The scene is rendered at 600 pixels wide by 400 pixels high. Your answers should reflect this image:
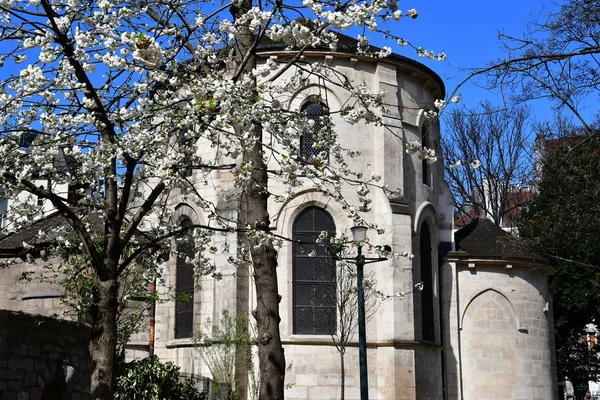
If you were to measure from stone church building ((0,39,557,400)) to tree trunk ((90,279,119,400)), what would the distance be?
1192 cm

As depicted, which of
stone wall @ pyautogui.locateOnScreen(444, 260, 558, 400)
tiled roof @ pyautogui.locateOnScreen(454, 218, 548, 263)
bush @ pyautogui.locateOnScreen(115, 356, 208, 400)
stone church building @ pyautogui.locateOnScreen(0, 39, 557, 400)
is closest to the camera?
bush @ pyautogui.locateOnScreen(115, 356, 208, 400)

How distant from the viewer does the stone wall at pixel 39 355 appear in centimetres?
1086

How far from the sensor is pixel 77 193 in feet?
40.0

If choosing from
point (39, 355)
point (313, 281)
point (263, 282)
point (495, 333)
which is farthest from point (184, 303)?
point (263, 282)

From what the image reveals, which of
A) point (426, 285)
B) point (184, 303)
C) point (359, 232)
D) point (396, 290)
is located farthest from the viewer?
point (426, 285)

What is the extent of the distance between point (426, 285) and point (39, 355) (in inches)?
643

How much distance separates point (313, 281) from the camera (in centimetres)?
2380

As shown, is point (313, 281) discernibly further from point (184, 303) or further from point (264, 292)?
point (264, 292)

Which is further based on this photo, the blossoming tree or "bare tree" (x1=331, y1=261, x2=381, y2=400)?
"bare tree" (x1=331, y1=261, x2=381, y2=400)

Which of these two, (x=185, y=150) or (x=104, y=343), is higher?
(x=185, y=150)

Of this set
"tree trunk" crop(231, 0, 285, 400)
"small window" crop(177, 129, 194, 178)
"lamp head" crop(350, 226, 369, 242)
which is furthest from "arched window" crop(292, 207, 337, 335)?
"tree trunk" crop(231, 0, 285, 400)

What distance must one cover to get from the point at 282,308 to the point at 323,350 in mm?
1654

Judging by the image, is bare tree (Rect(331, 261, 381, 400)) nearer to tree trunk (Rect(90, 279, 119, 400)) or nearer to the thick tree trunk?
the thick tree trunk

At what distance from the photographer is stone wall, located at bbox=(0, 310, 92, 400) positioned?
10.9 metres
